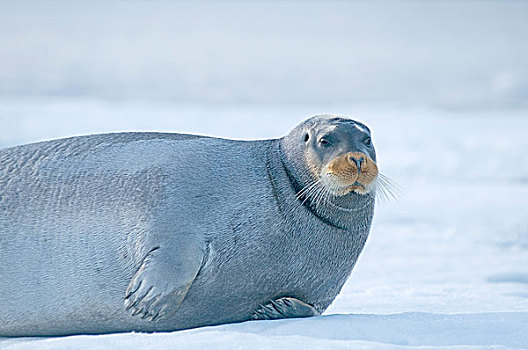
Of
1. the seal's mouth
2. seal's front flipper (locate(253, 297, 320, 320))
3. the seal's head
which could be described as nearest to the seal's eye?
the seal's head

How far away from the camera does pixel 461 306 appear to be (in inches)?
183

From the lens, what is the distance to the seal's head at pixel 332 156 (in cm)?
390

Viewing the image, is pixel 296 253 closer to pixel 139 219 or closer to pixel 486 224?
pixel 139 219

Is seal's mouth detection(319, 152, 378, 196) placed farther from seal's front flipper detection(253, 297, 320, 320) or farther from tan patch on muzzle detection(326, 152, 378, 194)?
seal's front flipper detection(253, 297, 320, 320)

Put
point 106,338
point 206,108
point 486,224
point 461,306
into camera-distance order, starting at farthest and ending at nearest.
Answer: point 206,108 → point 486,224 → point 461,306 → point 106,338

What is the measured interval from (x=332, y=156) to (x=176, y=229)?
773 millimetres

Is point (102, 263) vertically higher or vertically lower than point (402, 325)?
lower

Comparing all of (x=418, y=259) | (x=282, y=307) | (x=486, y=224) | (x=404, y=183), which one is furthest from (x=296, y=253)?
(x=404, y=183)

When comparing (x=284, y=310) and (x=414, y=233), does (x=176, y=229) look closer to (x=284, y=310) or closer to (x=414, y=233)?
(x=284, y=310)

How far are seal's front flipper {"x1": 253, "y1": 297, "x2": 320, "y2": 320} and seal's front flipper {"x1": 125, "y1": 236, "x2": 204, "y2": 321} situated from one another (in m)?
0.41

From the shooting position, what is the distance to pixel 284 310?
12.9ft

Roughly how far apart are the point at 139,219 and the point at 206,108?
18218mm

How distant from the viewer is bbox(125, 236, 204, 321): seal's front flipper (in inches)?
144

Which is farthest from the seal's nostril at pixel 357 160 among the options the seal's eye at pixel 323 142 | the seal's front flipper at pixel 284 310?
the seal's front flipper at pixel 284 310
